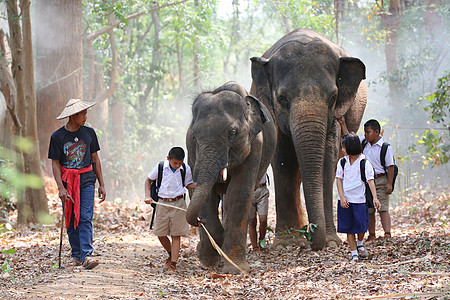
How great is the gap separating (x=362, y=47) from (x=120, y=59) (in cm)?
1551

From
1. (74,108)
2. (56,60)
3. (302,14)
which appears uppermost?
A: (302,14)

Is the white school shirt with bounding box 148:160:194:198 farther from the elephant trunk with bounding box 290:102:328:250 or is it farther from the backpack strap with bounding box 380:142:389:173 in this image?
the backpack strap with bounding box 380:142:389:173

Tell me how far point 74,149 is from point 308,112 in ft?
10.9

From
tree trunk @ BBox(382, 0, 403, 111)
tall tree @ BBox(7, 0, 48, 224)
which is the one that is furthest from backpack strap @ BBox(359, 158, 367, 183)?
tree trunk @ BBox(382, 0, 403, 111)

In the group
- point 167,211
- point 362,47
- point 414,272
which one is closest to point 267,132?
point 167,211

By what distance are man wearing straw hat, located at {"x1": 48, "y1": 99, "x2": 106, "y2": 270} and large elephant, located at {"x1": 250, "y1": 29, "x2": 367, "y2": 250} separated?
295 centimetres

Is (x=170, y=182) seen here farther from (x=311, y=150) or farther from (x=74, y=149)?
(x=311, y=150)

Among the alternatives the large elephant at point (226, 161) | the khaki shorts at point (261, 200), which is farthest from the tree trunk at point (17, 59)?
the khaki shorts at point (261, 200)

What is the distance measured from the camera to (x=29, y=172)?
11641 millimetres

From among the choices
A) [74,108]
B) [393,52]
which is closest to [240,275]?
[74,108]

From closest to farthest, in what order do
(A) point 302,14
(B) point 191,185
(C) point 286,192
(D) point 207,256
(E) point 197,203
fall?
(E) point 197,203, (B) point 191,185, (D) point 207,256, (C) point 286,192, (A) point 302,14

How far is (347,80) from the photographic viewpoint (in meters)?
9.73

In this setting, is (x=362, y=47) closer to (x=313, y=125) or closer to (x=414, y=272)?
(x=313, y=125)

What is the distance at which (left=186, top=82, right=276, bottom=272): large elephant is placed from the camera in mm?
7293
